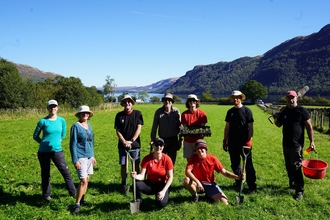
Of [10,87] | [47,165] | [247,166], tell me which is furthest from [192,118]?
[10,87]

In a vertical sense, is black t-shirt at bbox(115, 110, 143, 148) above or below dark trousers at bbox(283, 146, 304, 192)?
above

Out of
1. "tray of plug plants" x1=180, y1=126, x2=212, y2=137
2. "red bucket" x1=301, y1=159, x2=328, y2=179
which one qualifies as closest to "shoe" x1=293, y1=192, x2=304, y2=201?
"red bucket" x1=301, y1=159, x2=328, y2=179

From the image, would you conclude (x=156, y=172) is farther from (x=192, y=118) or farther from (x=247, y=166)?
(x=247, y=166)

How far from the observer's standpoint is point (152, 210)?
6.35 m

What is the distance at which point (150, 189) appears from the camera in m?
6.54

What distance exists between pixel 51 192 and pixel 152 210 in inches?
122

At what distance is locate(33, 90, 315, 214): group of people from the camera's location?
21.1 ft

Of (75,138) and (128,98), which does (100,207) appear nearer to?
(75,138)

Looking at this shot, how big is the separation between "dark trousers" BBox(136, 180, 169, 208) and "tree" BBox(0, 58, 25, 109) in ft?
157

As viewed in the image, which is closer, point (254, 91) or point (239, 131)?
point (239, 131)

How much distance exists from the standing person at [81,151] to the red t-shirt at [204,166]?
7.80 ft

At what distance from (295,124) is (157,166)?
3.66 meters

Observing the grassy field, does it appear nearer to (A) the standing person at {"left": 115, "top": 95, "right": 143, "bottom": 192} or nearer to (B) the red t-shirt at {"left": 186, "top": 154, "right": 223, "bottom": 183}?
(B) the red t-shirt at {"left": 186, "top": 154, "right": 223, "bottom": 183}

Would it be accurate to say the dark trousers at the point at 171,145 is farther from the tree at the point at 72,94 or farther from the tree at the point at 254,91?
the tree at the point at 254,91
